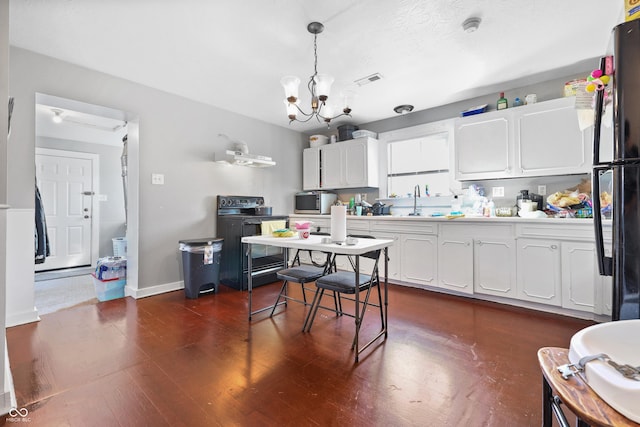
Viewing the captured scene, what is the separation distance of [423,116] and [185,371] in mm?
4139

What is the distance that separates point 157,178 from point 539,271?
4274 millimetres

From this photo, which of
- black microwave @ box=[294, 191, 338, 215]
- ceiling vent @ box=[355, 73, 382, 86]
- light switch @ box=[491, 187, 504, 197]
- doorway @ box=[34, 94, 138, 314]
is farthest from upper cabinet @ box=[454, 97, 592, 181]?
doorway @ box=[34, 94, 138, 314]

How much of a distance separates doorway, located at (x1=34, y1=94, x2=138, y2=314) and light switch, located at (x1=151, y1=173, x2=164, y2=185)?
3.24 ft

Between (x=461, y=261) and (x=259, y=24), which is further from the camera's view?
(x=461, y=261)

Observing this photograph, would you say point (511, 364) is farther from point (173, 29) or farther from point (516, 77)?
point (173, 29)

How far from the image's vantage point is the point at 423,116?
415cm


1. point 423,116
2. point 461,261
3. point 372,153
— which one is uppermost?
point 423,116

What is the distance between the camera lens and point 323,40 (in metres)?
2.41

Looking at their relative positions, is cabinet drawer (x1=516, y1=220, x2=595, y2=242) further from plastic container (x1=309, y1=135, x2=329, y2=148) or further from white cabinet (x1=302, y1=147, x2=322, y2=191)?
plastic container (x1=309, y1=135, x2=329, y2=148)

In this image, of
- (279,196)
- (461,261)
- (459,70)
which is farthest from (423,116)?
(279,196)

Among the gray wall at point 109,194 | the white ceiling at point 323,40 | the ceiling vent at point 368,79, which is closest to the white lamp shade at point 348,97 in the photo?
the white ceiling at point 323,40

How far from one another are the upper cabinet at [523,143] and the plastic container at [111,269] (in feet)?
14.0

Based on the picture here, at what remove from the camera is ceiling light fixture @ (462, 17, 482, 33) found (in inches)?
84.7

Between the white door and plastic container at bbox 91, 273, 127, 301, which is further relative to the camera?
the white door
